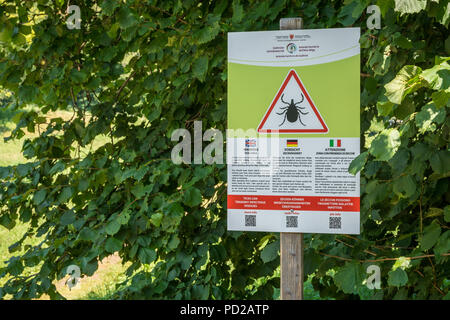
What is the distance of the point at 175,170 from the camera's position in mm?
2814

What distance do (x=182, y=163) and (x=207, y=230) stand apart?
401 millimetres

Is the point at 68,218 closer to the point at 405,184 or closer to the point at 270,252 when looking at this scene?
the point at 270,252

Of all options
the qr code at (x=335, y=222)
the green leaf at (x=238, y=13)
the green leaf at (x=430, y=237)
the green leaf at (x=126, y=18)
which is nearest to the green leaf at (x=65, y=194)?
the green leaf at (x=126, y=18)

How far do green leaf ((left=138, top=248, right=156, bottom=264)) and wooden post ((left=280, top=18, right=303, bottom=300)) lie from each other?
69cm

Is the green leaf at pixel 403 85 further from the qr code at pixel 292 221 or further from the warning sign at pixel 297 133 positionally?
the qr code at pixel 292 221

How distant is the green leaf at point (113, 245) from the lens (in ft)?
8.27

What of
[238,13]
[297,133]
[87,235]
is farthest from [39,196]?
[297,133]

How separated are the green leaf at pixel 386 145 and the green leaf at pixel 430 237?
59 centimetres

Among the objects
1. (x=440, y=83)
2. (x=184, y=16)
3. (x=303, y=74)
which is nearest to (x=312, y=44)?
(x=303, y=74)

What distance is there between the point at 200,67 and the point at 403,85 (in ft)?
4.27

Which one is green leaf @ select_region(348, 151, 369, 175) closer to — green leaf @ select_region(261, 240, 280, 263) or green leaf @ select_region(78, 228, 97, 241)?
green leaf @ select_region(261, 240, 280, 263)

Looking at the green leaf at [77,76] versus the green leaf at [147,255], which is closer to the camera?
the green leaf at [147,255]

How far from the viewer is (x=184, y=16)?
299 centimetres

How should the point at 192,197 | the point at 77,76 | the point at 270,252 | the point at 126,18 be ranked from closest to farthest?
the point at 270,252, the point at 192,197, the point at 126,18, the point at 77,76
